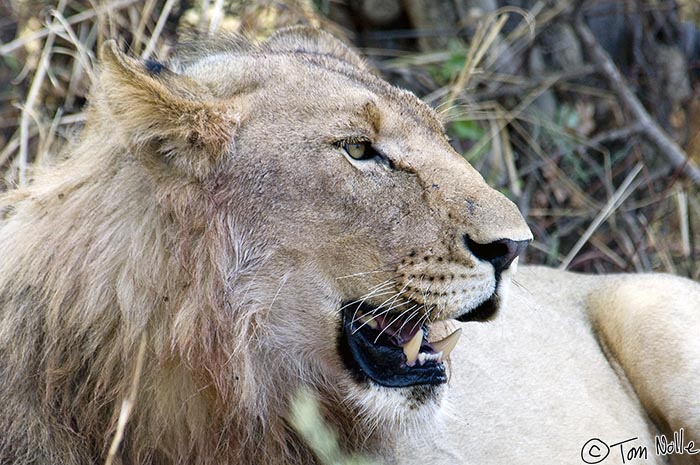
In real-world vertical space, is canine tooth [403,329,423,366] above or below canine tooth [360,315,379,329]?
below

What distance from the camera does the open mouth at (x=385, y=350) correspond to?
298cm

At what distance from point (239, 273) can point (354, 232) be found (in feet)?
1.14

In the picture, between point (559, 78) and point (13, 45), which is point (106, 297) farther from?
point (559, 78)

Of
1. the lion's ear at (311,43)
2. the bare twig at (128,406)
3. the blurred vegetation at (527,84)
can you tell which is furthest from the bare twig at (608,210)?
the bare twig at (128,406)

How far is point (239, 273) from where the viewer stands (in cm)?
296

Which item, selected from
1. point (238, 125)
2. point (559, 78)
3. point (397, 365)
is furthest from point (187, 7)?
point (397, 365)

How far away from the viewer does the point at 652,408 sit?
4055 millimetres

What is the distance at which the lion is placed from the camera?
9.45ft

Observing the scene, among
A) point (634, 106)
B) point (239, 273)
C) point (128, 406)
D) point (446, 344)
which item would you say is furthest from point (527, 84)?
point (128, 406)

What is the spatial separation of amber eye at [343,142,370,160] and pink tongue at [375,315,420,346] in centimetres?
46

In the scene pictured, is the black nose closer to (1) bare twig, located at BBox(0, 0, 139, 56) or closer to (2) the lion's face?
(2) the lion's face

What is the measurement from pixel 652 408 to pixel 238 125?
206 cm

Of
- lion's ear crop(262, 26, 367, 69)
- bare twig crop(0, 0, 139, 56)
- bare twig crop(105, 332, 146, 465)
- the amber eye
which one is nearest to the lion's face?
the amber eye

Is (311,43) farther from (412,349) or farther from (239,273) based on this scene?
(412,349)
